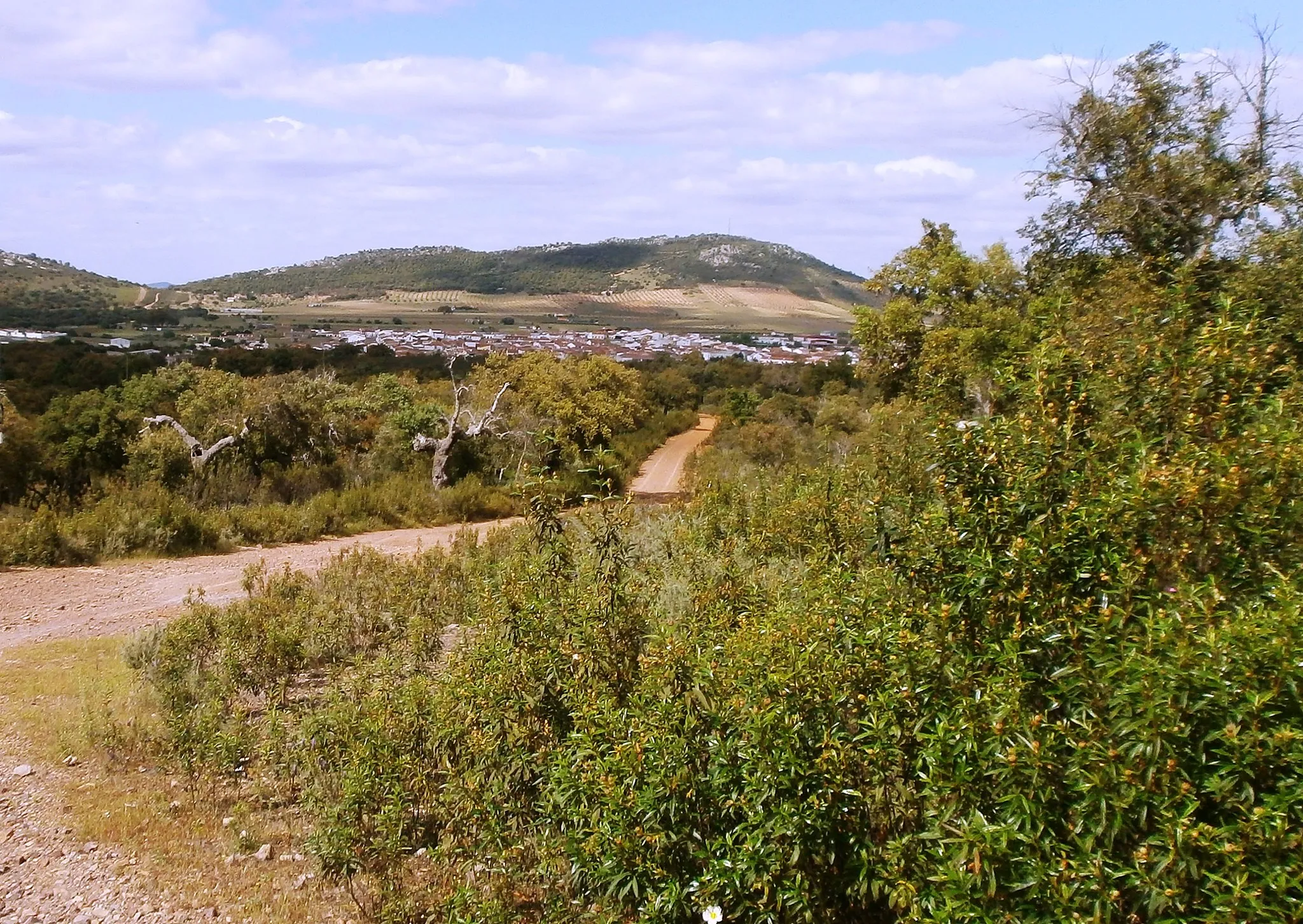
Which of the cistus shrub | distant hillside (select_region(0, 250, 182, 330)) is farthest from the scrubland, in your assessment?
distant hillside (select_region(0, 250, 182, 330))

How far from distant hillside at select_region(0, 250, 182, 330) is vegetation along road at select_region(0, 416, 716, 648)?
38115mm

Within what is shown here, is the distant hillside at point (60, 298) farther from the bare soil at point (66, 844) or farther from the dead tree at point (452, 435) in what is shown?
the bare soil at point (66, 844)

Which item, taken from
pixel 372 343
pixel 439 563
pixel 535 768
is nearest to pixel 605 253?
pixel 372 343

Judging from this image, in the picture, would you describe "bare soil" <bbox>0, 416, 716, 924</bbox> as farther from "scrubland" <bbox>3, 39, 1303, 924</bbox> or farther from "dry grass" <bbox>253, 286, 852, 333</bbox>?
"dry grass" <bbox>253, 286, 852, 333</bbox>

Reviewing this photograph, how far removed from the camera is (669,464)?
31.7 metres

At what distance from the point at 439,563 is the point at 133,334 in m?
50.2

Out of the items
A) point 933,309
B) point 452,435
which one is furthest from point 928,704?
point 452,435

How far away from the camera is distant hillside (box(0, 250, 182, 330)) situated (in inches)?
2035

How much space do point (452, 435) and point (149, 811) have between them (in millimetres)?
16705

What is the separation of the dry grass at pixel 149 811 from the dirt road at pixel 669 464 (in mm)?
14516

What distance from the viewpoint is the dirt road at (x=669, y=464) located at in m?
26.4

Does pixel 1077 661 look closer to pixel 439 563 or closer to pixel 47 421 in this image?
pixel 439 563

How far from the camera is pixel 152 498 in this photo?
16.0 m

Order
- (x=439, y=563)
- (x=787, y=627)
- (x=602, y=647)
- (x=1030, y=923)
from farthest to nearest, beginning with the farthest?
(x=439, y=563) → (x=602, y=647) → (x=787, y=627) → (x=1030, y=923)
